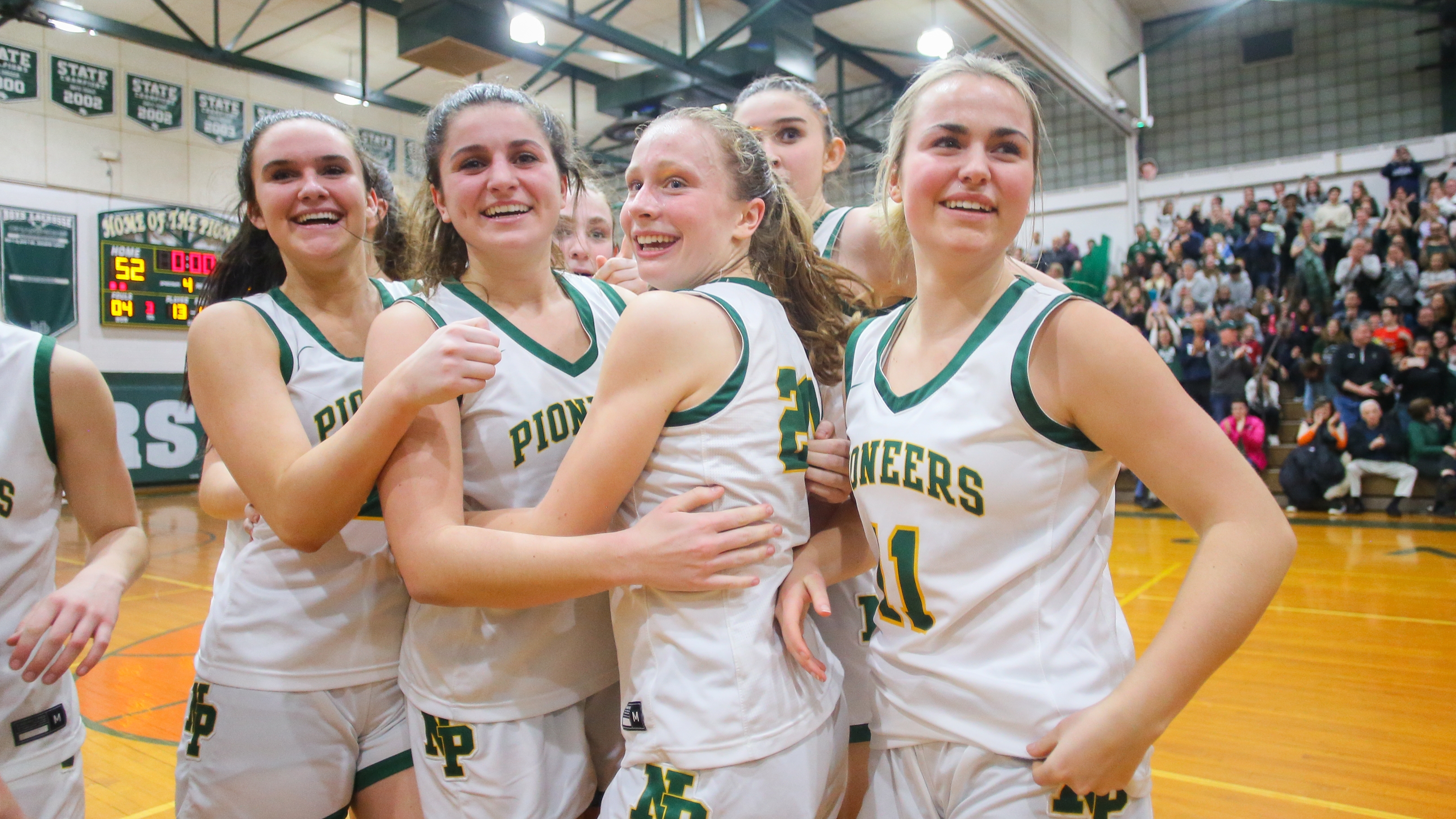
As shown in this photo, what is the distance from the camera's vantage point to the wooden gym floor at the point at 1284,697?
332 centimetres

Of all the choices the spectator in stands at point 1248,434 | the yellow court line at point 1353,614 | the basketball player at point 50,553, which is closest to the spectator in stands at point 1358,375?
the spectator in stands at point 1248,434

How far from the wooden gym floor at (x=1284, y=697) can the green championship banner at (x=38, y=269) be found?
212 inches

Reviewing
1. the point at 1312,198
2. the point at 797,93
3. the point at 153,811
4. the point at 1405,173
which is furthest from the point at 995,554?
the point at 1405,173

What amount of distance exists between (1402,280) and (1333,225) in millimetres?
1964

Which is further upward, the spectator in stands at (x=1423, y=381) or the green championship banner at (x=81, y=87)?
the green championship banner at (x=81, y=87)

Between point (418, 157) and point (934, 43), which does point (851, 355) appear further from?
point (934, 43)

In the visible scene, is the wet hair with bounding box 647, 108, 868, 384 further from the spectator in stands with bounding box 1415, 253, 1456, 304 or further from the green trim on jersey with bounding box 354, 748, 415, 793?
the spectator in stands with bounding box 1415, 253, 1456, 304

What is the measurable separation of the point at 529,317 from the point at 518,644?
63 cm

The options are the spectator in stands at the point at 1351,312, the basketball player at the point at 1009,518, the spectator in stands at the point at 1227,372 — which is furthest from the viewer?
the spectator in stands at the point at 1351,312

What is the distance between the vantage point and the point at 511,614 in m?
1.63

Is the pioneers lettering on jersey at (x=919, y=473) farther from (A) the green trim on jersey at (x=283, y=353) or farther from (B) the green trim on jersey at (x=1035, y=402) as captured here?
(A) the green trim on jersey at (x=283, y=353)

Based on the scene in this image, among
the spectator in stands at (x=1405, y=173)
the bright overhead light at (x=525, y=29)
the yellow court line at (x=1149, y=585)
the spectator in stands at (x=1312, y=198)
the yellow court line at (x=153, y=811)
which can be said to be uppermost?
the bright overhead light at (x=525, y=29)

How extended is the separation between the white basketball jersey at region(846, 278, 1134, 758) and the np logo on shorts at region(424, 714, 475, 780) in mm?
712

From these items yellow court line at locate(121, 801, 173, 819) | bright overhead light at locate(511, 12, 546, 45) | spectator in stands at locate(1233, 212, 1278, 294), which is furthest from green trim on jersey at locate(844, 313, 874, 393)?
spectator in stands at locate(1233, 212, 1278, 294)
